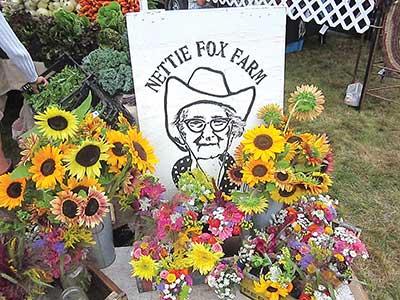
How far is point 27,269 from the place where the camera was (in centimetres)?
82

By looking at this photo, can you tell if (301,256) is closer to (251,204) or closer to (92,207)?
(251,204)

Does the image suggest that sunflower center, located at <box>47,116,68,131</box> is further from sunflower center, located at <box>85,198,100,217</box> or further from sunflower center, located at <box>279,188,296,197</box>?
sunflower center, located at <box>279,188,296,197</box>

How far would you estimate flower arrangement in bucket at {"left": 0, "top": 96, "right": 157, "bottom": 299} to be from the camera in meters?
0.79

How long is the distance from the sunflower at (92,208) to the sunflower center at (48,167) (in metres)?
0.08

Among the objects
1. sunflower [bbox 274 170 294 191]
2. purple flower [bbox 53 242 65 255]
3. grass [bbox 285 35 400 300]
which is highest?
sunflower [bbox 274 170 294 191]

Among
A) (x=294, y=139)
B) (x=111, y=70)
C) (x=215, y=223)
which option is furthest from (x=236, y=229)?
(x=111, y=70)

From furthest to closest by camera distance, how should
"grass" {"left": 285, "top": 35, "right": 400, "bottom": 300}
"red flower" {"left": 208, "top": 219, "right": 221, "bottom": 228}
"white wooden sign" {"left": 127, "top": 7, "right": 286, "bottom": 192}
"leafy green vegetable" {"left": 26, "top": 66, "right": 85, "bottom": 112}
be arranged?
"grass" {"left": 285, "top": 35, "right": 400, "bottom": 300}
"leafy green vegetable" {"left": 26, "top": 66, "right": 85, "bottom": 112}
"white wooden sign" {"left": 127, "top": 7, "right": 286, "bottom": 192}
"red flower" {"left": 208, "top": 219, "right": 221, "bottom": 228}

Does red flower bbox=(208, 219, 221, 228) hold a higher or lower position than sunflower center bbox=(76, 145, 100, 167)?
lower

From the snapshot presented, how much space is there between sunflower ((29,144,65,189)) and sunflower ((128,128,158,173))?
0.52 ft

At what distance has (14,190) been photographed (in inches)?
32.5

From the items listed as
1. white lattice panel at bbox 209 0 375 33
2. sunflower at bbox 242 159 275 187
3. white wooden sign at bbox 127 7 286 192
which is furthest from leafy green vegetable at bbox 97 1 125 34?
white lattice panel at bbox 209 0 375 33

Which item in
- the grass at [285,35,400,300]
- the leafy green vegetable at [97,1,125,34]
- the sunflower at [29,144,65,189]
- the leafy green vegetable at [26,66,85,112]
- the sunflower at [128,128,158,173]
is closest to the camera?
the sunflower at [29,144,65,189]

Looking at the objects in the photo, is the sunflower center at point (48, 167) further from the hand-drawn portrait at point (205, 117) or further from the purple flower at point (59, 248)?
the hand-drawn portrait at point (205, 117)

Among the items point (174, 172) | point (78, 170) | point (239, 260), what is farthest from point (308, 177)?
point (78, 170)
